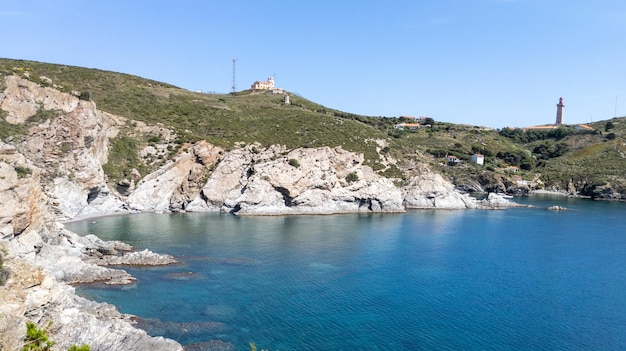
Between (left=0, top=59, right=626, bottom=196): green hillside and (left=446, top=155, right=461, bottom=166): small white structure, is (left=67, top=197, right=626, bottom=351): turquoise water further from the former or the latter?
(left=446, top=155, right=461, bottom=166): small white structure

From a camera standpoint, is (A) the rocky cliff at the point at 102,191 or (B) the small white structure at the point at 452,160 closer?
(A) the rocky cliff at the point at 102,191

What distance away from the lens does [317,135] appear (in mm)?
85562

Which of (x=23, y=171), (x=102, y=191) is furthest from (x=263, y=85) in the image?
(x=23, y=171)

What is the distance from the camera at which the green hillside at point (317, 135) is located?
79.7m

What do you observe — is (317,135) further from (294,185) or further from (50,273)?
(50,273)

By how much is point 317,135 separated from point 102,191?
1580 inches

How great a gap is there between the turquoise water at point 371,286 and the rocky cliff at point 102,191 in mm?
3764

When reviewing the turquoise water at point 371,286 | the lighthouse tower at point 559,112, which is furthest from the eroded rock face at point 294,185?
the lighthouse tower at point 559,112

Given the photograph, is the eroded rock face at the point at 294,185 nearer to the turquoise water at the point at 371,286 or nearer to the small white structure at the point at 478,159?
the turquoise water at the point at 371,286

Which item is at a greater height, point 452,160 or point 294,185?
point 452,160

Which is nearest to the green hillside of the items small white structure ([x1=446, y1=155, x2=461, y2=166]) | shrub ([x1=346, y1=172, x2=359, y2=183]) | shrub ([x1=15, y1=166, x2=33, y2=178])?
small white structure ([x1=446, y1=155, x2=461, y2=166])

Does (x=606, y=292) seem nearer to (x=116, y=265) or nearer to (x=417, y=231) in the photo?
(x=417, y=231)

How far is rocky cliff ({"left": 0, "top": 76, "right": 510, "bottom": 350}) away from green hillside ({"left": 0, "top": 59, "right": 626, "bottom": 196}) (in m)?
2.83

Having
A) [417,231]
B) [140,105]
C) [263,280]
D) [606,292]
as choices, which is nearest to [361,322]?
[263,280]
